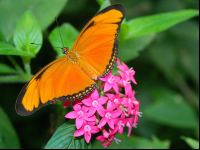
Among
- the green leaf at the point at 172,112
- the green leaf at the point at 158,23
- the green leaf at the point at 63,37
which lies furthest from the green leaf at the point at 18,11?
the green leaf at the point at 172,112

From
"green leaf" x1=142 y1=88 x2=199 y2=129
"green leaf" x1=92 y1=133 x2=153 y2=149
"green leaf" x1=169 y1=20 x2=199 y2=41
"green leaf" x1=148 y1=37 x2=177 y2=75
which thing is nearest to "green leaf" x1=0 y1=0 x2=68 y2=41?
"green leaf" x1=92 y1=133 x2=153 y2=149

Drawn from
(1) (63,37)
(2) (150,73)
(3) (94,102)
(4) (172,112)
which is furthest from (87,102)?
(2) (150,73)

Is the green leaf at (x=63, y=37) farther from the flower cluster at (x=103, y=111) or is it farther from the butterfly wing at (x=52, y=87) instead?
the flower cluster at (x=103, y=111)

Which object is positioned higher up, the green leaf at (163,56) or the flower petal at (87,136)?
the flower petal at (87,136)

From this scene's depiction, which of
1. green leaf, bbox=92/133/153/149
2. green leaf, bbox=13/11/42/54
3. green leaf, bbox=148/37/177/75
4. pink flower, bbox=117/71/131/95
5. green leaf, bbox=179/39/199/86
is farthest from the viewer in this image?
green leaf, bbox=179/39/199/86

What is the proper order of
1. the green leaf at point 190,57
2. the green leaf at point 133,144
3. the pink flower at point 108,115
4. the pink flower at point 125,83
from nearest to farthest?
the pink flower at point 108,115
the pink flower at point 125,83
the green leaf at point 133,144
the green leaf at point 190,57

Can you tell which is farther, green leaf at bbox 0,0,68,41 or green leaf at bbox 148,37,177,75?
green leaf at bbox 148,37,177,75

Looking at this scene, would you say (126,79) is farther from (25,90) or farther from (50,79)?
(25,90)

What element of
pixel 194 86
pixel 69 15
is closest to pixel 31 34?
pixel 69 15

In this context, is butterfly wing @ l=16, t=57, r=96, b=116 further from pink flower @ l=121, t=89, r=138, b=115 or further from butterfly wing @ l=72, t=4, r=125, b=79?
pink flower @ l=121, t=89, r=138, b=115
